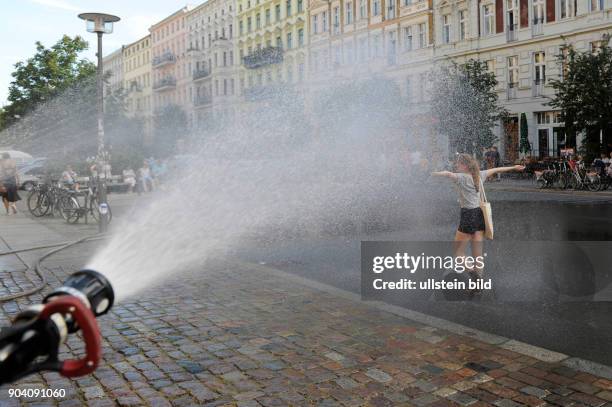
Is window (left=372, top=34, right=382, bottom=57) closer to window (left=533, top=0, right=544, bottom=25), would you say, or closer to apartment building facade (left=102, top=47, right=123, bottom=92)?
window (left=533, top=0, right=544, bottom=25)

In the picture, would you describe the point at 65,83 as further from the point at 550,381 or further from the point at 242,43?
the point at 550,381

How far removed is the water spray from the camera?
178 cm

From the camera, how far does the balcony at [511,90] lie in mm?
39500

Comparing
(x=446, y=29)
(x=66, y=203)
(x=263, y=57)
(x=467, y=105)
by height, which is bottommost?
(x=66, y=203)

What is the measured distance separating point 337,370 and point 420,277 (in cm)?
354

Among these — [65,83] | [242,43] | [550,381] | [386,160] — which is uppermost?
[242,43]

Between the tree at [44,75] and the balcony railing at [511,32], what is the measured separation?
2900 centimetres

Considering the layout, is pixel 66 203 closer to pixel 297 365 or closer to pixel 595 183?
pixel 297 365

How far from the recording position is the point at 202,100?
3329 inches

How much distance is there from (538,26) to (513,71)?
3056 millimetres

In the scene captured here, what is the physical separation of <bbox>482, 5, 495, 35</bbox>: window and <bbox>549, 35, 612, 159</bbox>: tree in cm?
1329

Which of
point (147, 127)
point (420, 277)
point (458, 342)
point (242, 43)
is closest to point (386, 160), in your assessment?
point (420, 277)

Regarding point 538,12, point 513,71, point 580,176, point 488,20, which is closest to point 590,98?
point 580,176

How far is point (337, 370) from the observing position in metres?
4.82
